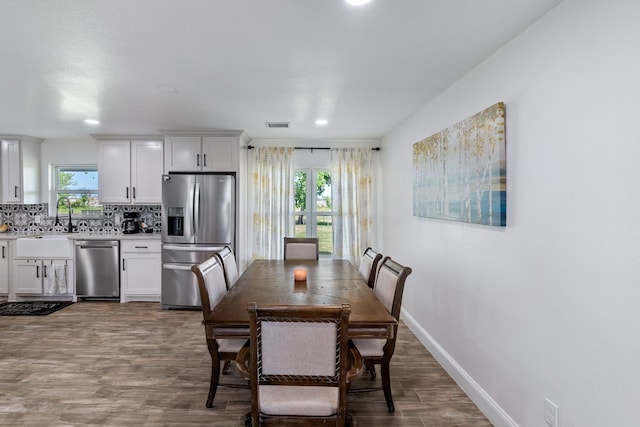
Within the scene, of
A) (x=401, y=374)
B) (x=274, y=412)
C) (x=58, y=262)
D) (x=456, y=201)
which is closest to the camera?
(x=274, y=412)

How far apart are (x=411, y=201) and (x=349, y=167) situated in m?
1.55

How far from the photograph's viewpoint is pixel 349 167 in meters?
5.18

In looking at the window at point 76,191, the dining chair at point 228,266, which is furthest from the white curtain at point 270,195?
the window at point 76,191

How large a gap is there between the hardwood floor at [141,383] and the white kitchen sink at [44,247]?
1.10 m

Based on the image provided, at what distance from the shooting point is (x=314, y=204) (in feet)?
17.6

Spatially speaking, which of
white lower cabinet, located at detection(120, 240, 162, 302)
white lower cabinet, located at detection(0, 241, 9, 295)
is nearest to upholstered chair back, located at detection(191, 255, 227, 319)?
white lower cabinet, located at detection(120, 240, 162, 302)

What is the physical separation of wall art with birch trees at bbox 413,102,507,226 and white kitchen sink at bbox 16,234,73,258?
4.76 m

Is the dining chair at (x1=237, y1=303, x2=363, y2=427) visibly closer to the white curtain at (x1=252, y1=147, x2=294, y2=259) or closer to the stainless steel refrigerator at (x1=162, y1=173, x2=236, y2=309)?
the stainless steel refrigerator at (x1=162, y1=173, x2=236, y2=309)

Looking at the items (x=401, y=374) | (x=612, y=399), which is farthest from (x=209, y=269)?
(x=612, y=399)

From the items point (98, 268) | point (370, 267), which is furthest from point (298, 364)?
point (98, 268)

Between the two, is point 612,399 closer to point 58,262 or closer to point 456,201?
point 456,201

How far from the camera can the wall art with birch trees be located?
2.12 meters

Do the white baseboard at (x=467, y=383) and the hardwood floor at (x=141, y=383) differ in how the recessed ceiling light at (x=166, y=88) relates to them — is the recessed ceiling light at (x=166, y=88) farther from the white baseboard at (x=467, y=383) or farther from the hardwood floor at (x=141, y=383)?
the white baseboard at (x=467, y=383)

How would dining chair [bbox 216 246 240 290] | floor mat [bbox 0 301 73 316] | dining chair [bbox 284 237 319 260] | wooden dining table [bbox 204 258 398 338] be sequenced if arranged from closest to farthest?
1. wooden dining table [bbox 204 258 398 338]
2. dining chair [bbox 216 246 240 290]
3. dining chair [bbox 284 237 319 260]
4. floor mat [bbox 0 301 73 316]
